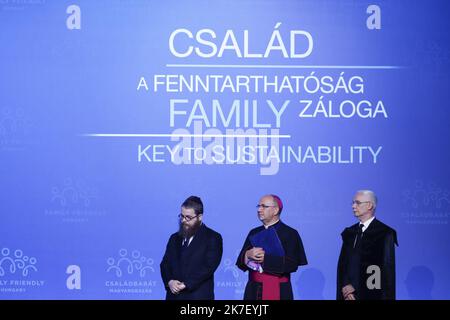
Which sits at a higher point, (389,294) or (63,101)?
(63,101)

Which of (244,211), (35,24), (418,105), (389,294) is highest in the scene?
(35,24)

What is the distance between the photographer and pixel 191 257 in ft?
29.0

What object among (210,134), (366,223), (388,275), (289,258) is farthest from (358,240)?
(210,134)

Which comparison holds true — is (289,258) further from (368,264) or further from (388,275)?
(388,275)

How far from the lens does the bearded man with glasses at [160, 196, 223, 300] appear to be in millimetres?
8812

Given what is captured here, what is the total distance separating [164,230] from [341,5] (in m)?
1.98

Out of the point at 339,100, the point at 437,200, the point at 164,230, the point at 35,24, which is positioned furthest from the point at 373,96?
the point at 35,24

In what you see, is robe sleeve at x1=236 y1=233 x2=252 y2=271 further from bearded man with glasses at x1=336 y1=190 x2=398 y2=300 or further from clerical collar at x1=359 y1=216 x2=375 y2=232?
clerical collar at x1=359 y1=216 x2=375 y2=232

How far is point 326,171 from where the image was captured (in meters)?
8.92

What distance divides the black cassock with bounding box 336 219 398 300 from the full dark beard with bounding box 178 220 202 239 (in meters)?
1.01

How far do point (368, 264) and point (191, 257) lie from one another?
3.95 feet

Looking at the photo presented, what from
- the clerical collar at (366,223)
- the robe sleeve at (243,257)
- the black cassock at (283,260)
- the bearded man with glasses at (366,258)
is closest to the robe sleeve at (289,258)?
the black cassock at (283,260)

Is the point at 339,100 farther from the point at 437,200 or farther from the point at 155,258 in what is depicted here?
the point at 155,258

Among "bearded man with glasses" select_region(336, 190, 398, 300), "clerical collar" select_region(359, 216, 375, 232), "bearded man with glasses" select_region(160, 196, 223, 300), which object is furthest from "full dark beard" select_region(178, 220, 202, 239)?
"clerical collar" select_region(359, 216, 375, 232)
